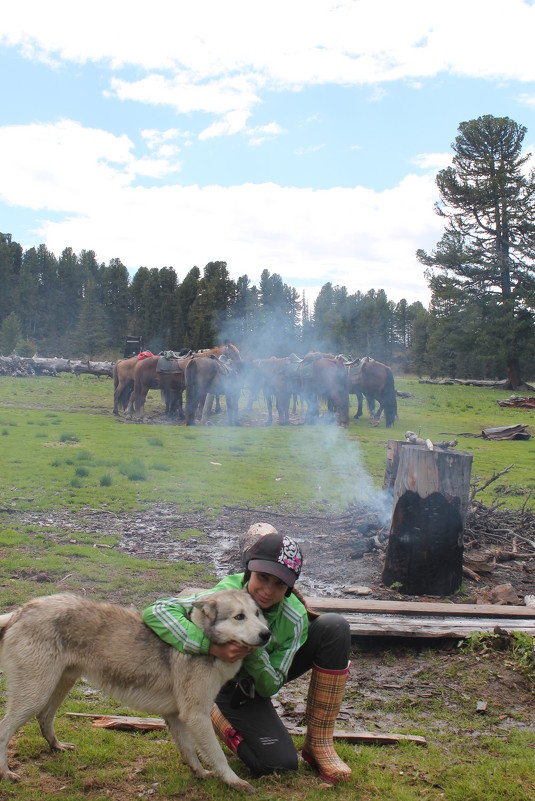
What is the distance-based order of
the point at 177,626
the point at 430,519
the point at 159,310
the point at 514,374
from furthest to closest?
the point at 159,310 < the point at 514,374 < the point at 430,519 < the point at 177,626

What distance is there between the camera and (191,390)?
22375 mm

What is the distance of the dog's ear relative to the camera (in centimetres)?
365

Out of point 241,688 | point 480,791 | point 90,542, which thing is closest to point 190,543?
point 90,542

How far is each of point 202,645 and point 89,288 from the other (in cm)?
7686

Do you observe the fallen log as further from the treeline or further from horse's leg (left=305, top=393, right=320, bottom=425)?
the treeline

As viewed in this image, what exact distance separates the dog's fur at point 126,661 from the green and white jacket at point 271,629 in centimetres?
11

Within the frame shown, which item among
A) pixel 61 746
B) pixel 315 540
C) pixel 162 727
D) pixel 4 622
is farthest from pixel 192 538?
pixel 4 622

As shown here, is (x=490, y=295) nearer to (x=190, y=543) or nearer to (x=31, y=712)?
(x=190, y=543)

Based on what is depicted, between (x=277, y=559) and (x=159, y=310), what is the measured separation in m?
70.6

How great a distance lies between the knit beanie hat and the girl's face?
6cm

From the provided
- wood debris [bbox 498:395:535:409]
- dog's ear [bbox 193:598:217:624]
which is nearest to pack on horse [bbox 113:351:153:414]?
wood debris [bbox 498:395:535:409]

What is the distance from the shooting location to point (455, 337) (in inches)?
1667

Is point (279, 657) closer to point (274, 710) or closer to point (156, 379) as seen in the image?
point (274, 710)

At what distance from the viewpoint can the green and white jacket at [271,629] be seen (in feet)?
12.5
